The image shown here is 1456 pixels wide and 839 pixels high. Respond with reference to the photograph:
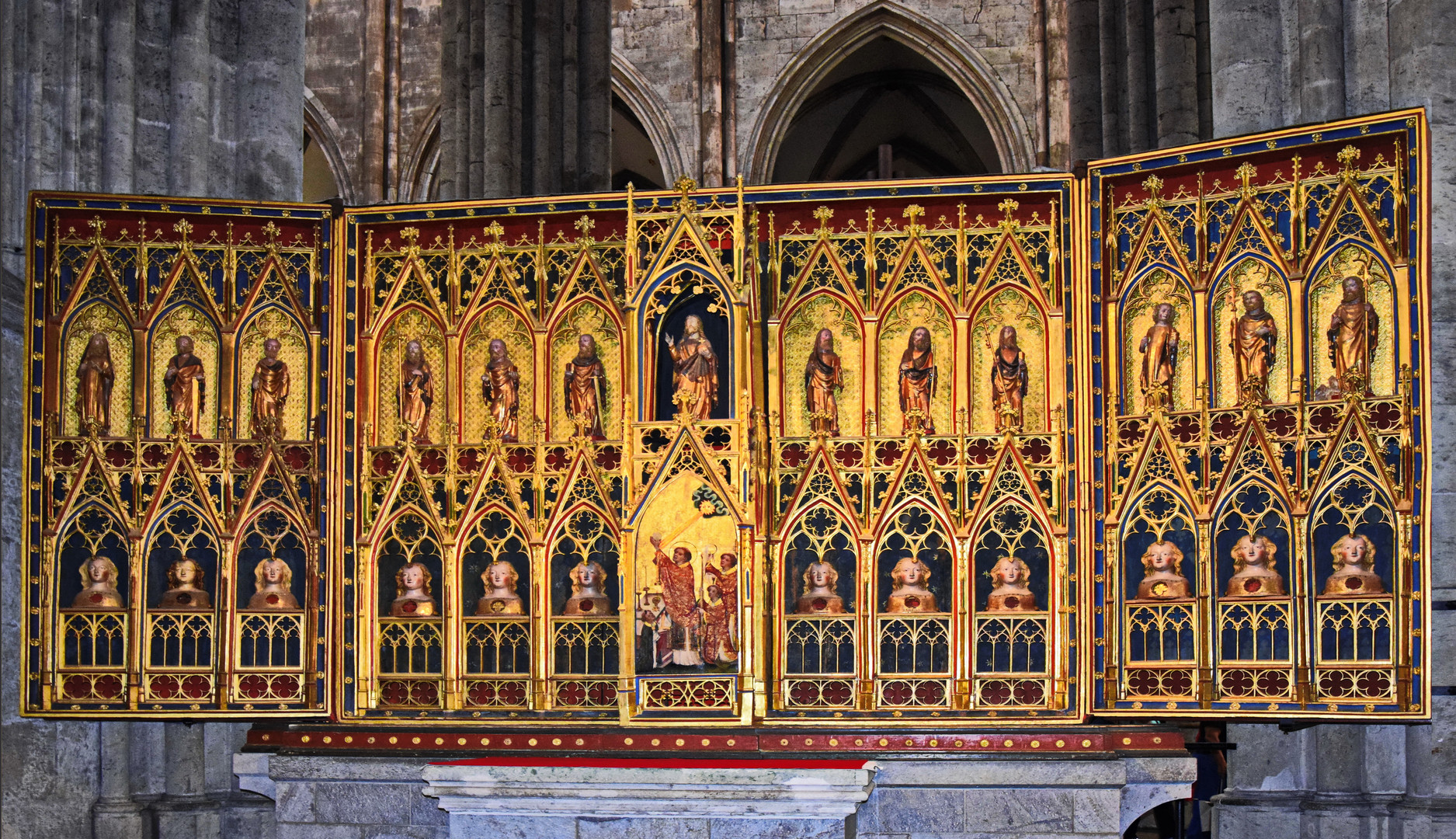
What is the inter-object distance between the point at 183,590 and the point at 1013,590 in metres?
4.40

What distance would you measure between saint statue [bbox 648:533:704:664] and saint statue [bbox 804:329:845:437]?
98cm

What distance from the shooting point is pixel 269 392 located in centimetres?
924

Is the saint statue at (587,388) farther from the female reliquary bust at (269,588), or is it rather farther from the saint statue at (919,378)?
the female reliquary bust at (269,588)

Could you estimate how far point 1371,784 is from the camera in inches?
364

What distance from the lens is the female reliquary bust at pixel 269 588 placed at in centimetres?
919

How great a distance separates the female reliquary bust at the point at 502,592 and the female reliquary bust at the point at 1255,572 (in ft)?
12.1

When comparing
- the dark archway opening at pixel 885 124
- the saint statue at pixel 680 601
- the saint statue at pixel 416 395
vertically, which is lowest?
the saint statue at pixel 680 601

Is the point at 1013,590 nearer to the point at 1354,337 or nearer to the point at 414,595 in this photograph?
the point at 1354,337

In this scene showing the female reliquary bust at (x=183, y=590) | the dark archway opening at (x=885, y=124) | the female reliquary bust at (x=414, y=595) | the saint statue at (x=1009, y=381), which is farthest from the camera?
the dark archway opening at (x=885, y=124)

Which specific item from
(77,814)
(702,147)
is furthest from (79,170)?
(702,147)

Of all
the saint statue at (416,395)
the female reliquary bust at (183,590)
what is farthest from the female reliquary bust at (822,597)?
the female reliquary bust at (183,590)

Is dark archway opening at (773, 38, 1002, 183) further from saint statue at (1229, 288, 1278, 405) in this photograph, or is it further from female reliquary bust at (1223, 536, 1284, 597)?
female reliquary bust at (1223, 536, 1284, 597)

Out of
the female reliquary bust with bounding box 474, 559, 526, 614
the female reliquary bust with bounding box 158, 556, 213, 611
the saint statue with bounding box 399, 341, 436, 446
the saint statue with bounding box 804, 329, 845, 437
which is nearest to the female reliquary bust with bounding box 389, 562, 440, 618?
the female reliquary bust with bounding box 474, 559, 526, 614

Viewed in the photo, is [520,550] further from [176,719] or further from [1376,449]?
[1376,449]
